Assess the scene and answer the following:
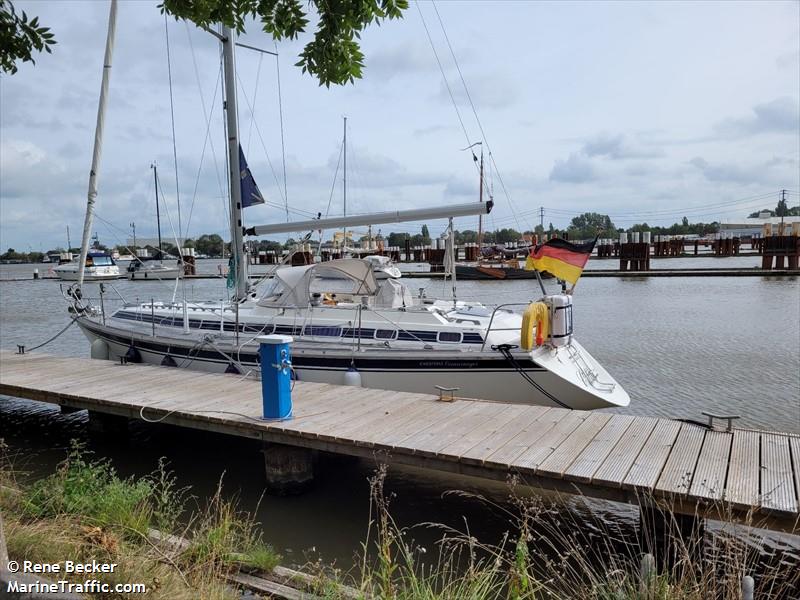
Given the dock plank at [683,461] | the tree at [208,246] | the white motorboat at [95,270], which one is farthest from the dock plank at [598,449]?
the tree at [208,246]

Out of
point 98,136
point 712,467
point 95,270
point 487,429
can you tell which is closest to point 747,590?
point 712,467

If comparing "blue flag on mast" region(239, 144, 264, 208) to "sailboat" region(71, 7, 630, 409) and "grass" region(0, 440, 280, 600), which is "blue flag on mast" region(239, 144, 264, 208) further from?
"grass" region(0, 440, 280, 600)

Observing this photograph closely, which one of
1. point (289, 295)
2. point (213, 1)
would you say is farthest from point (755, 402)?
point (213, 1)

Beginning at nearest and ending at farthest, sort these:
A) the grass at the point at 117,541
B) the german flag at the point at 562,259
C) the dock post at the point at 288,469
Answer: the grass at the point at 117,541, the dock post at the point at 288,469, the german flag at the point at 562,259

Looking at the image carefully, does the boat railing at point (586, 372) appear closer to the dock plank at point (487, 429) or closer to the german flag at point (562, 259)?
the german flag at point (562, 259)

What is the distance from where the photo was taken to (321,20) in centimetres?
464

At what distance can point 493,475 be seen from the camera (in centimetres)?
574

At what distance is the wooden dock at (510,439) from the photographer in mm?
5039

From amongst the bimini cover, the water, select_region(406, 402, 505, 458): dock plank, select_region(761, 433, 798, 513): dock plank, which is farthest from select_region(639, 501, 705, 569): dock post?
the bimini cover

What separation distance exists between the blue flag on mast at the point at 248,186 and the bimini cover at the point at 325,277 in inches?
82.1

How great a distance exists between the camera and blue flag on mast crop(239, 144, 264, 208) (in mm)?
12719

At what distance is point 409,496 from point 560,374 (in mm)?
3098

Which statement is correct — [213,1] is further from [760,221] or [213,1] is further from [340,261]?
[760,221]

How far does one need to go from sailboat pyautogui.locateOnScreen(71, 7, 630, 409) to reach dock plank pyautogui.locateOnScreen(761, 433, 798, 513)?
306cm
